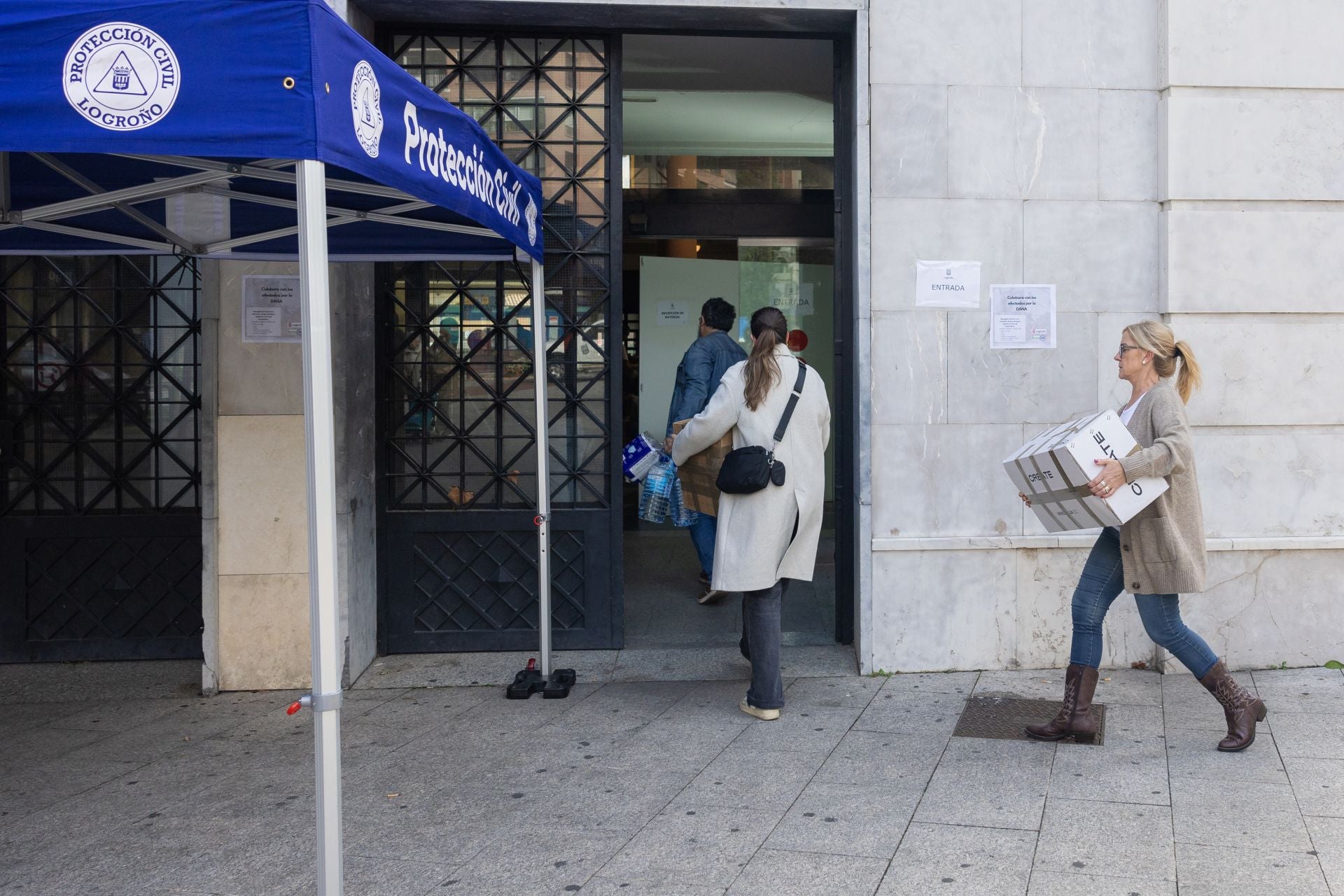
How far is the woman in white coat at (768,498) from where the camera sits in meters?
5.33

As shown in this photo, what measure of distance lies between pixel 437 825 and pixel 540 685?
69.5 inches

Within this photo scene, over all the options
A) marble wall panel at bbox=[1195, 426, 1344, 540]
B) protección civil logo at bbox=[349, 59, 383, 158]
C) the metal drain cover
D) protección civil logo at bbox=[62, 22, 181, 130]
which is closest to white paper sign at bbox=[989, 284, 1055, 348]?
marble wall panel at bbox=[1195, 426, 1344, 540]

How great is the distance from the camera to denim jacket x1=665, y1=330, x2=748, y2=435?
278 inches

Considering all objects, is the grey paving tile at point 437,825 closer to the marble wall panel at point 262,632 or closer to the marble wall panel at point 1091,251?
the marble wall panel at point 262,632

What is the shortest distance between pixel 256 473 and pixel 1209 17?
5559mm

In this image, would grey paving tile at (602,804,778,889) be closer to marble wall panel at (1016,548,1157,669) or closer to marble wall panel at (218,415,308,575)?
marble wall panel at (1016,548,1157,669)

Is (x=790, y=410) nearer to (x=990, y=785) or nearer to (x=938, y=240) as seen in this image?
(x=938, y=240)

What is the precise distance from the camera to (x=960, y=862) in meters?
3.87

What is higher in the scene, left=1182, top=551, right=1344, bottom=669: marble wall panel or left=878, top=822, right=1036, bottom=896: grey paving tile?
left=1182, top=551, right=1344, bottom=669: marble wall panel

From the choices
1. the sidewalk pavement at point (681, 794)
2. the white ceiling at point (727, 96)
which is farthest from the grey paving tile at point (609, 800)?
the white ceiling at point (727, 96)

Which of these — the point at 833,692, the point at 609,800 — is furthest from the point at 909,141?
the point at 609,800

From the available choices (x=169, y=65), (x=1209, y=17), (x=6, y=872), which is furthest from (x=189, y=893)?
(x=1209, y=17)

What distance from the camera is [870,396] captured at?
6203 mm

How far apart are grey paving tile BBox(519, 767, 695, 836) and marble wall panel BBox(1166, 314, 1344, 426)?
267cm
